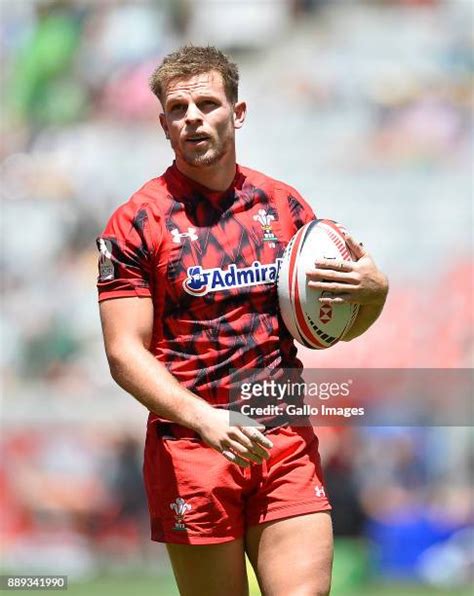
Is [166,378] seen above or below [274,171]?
below

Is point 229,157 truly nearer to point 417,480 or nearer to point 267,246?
point 267,246

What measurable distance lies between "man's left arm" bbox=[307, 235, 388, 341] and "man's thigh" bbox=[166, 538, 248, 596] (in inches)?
32.0

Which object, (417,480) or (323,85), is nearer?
A: (417,480)

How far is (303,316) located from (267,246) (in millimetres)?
262

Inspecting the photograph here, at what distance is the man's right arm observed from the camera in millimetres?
3205

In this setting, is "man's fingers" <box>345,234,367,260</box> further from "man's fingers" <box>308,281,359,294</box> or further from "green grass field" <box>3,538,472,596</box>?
"green grass field" <box>3,538,472,596</box>

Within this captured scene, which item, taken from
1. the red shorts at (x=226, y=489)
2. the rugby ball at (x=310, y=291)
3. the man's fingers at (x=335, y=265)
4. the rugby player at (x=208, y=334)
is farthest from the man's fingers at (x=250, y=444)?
the man's fingers at (x=335, y=265)

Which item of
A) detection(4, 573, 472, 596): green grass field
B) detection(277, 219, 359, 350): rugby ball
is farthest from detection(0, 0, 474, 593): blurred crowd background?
detection(277, 219, 359, 350): rugby ball

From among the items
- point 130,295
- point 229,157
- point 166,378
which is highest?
point 229,157

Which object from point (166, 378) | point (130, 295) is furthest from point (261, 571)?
point (130, 295)

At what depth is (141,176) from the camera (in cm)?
914

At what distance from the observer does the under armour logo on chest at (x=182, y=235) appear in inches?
141

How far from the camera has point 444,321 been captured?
867 cm

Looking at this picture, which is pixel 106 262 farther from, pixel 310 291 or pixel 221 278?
pixel 310 291
